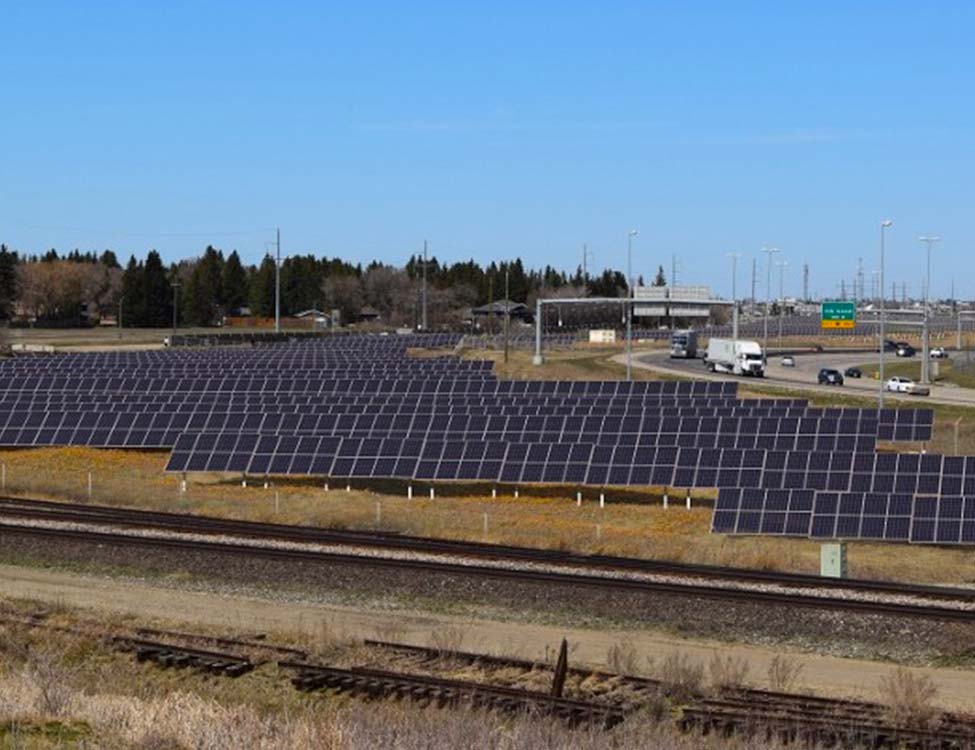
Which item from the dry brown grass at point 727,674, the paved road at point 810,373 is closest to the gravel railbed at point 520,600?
the dry brown grass at point 727,674

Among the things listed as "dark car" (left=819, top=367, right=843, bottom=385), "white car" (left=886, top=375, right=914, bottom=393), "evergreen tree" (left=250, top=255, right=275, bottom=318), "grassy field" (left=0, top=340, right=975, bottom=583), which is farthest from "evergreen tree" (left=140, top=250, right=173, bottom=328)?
"grassy field" (left=0, top=340, right=975, bottom=583)

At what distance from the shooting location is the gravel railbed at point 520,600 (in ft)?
78.9

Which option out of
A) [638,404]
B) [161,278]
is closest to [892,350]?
[161,278]

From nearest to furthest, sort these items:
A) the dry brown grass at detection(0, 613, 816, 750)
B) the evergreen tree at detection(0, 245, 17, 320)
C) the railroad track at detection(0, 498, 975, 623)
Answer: the dry brown grass at detection(0, 613, 816, 750) < the railroad track at detection(0, 498, 975, 623) < the evergreen tree at detection(0, 245, 17, 320)

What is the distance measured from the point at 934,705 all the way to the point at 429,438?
27.7 m

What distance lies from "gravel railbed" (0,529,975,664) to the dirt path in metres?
0.52

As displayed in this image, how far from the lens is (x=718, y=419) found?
160 ft

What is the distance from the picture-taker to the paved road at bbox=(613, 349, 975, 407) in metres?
85.4

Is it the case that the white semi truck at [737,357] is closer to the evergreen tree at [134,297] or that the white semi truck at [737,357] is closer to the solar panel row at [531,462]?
the solar panel row at [531,462]

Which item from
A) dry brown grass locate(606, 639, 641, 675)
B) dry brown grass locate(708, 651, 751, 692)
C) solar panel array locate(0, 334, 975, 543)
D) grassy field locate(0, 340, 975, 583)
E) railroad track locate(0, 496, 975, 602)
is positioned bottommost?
grassy field locate(0, 340, 975, 583)

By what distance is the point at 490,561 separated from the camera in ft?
100

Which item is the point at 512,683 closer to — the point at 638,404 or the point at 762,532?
the point at 762,532

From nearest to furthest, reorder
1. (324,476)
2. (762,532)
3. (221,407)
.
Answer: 1. (762,532)
2. (324,476)
3. (221,407)

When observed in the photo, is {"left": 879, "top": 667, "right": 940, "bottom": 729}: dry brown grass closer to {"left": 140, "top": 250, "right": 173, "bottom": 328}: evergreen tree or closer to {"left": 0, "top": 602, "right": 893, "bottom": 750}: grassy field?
{"left": 0, "top": 602, "right": 893, "bottom": 750}: grassy field
